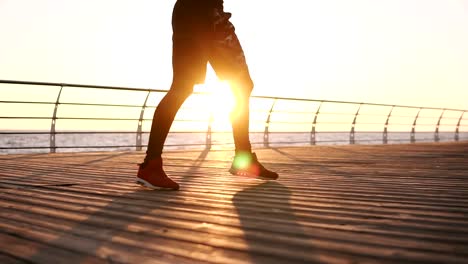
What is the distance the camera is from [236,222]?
1938mm

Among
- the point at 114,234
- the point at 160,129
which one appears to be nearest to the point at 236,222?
the point at 114,234

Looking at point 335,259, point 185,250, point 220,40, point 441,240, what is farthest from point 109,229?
point 220,40

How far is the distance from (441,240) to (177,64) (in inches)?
76.8

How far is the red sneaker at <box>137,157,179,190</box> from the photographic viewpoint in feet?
9.72

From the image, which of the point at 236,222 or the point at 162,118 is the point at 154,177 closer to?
the point at 162,118

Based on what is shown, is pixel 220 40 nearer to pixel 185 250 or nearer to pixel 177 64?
pixel 177 64

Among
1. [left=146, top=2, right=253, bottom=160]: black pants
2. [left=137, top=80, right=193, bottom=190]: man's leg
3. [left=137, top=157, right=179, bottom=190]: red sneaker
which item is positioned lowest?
[left=137, top=157, right=179, bottom=190]: red sneaker

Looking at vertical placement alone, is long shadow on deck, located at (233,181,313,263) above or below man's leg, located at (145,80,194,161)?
below

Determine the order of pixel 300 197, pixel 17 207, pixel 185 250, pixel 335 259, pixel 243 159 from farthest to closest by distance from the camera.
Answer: pixel 243 159 < pixel 300 197 < pixel 17 207 < pixel 185 250 < pixel 335 259

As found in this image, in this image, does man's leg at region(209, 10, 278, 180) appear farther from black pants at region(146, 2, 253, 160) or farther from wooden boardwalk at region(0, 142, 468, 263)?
wooden boardwalk at region(0, 142, 468, 263)

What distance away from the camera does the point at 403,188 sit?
2.99 meters

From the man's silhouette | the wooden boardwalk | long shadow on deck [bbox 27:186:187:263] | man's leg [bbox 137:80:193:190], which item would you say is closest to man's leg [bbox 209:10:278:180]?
the man's silhouette

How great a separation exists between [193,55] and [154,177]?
76cm

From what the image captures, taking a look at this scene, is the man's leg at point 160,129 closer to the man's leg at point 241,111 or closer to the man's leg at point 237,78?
the man's leg at point 237,78
